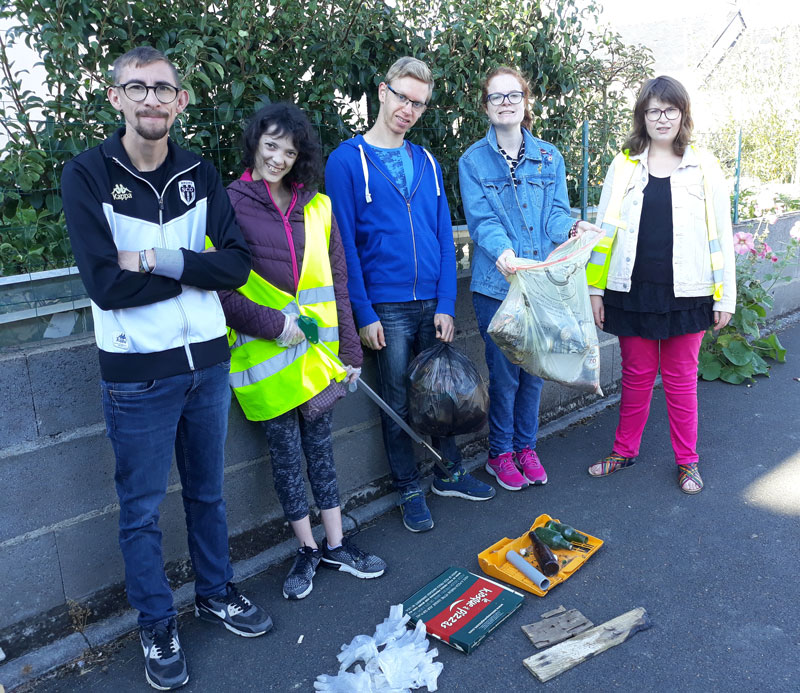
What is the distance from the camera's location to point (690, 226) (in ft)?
11.5

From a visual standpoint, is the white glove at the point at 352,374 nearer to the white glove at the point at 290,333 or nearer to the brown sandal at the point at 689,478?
the white glove at the point at 290,333

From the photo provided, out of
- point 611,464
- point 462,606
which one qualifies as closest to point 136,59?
point 462,606

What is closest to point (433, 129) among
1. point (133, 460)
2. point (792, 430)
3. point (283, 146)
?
point (283, 146)

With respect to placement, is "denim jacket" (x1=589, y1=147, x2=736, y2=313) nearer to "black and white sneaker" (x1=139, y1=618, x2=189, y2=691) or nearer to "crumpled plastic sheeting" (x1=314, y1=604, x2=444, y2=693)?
"crumpled plastic sheeting" (x1=314, y1=604, x2=444, y2=693)

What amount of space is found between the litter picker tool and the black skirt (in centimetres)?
130

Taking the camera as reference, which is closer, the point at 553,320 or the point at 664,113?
the point at 553,320

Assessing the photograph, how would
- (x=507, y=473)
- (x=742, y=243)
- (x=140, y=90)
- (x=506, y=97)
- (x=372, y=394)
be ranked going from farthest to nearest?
(x=742, y=243), (x=507, y=473), (x=506, y=97), (x=372, y=394), (x=140, y=90)

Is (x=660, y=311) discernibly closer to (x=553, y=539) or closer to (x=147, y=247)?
(x=553, y=539)

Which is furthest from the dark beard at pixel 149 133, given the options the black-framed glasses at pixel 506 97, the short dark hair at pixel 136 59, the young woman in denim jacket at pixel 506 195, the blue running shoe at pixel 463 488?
the blue running shoe at pixel 463 488

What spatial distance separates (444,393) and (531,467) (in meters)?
1.03

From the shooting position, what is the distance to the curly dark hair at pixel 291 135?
8.78 ft

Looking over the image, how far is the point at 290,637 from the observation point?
2.69 metres

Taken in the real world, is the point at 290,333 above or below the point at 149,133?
below

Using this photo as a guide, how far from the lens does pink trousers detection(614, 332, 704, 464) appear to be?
3.74 meters
